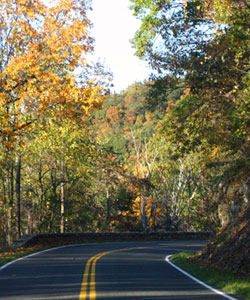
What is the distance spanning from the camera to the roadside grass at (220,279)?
11884 millimetres

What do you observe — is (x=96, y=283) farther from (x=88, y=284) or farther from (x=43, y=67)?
(x=43, y=67)

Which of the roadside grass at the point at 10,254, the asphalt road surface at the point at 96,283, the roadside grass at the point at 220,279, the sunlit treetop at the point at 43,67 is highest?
the sunlit treetop at the point at 43,67

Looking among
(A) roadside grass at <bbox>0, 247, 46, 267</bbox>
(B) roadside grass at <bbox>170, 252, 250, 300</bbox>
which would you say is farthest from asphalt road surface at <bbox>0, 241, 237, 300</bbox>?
(A) roadside grass at <bbox>0, 247, 46, 267</bbox>

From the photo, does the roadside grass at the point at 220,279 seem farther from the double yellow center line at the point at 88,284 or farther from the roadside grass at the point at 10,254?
the roadside grass at the point at 10,254

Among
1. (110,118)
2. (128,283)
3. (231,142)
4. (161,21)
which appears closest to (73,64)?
(161,21)

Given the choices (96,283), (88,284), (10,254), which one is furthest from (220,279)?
(10,254)

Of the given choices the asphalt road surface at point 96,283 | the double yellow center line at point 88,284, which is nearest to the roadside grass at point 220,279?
the asphalt road surface at point 96,283

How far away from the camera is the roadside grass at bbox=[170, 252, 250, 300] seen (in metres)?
11.9

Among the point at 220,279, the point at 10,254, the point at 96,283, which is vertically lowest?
the point at 220,279

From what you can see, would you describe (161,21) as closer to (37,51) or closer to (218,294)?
(37,51)

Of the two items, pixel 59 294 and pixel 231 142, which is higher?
pixel 231 142

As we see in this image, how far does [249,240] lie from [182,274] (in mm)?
2412

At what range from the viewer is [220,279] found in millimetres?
13852

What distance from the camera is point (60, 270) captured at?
1578cm
